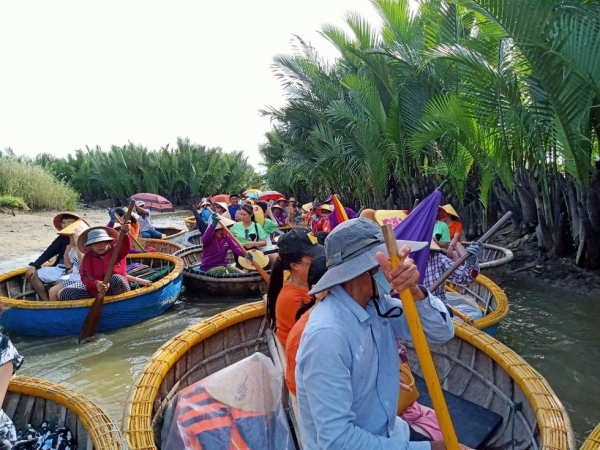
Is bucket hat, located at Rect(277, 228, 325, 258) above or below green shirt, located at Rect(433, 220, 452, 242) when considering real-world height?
above

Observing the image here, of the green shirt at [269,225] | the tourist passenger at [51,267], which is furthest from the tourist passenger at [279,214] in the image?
the tourist passenger at [51,267]

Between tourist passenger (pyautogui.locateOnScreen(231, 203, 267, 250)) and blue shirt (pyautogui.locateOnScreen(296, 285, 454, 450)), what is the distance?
620cm

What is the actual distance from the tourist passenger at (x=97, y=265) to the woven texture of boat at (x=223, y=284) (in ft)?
5.13

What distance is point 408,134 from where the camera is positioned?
1034 cm

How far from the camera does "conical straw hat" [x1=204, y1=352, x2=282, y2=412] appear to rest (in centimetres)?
283

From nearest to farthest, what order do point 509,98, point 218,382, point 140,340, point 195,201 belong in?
1. point 218,382
2. point 140,340
3. point 509,98
4. point 195,201

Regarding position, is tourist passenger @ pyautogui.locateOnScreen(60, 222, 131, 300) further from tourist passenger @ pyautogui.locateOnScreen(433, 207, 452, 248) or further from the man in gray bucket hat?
the man in gray bucket hat

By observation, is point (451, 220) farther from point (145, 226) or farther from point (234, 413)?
point (145, 226)

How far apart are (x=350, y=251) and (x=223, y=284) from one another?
234 inches

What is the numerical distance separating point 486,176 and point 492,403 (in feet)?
20.0

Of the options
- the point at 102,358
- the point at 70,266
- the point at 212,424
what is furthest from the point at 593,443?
the point at 70,266

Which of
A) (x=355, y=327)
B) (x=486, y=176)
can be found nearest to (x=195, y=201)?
(x=486, y=176)

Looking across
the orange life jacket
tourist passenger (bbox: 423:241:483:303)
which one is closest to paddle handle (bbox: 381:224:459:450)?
the orange life jacket

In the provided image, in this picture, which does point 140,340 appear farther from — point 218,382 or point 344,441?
point 344,441
